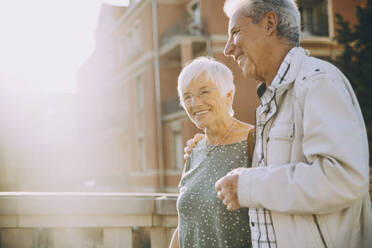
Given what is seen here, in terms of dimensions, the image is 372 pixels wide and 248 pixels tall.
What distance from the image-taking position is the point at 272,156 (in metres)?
1.49

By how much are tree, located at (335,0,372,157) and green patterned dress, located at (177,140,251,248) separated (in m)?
7.84

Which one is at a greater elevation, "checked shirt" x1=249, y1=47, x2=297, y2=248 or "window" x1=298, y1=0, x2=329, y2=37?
"window" x1=298, y1=0, x2=329, y2=37

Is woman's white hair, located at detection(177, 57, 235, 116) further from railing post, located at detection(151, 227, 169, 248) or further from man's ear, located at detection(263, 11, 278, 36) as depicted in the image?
railing post, located at detection(151, 227, 169, 248)

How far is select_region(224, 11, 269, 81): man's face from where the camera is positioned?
161cm

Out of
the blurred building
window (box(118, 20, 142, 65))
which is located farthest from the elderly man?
window (box(118, 20, 142, 65))

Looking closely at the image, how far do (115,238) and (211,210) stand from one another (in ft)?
2.54

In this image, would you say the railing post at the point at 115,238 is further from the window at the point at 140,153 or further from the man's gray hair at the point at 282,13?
the window at the point at 140,153

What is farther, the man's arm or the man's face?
the man's face

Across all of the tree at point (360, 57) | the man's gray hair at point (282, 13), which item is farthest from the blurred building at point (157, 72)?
the man's gray hair at point (282, 13)

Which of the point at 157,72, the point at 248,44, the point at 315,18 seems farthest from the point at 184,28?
the point at 248,44

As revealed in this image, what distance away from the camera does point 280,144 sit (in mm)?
1474

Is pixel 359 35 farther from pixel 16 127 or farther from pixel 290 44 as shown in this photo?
pixel 290 44

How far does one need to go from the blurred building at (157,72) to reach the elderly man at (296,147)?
1135 centimetres

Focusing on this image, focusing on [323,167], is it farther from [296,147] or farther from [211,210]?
[211,210]
